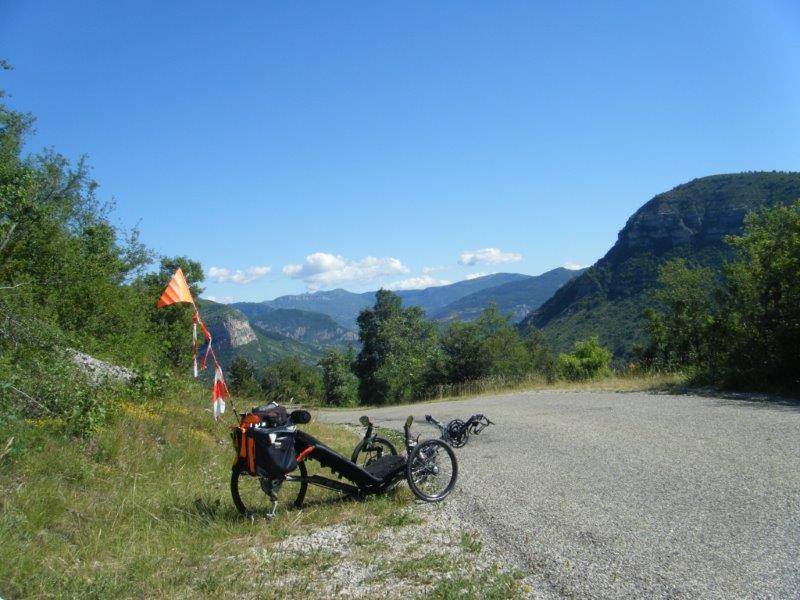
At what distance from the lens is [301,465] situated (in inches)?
236

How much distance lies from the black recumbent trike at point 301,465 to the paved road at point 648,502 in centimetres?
43

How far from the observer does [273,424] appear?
5555 mm

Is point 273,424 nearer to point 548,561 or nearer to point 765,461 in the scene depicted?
point 548,561

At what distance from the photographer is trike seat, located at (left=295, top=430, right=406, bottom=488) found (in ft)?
18.9

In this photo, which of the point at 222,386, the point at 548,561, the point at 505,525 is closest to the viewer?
the point at 548,561

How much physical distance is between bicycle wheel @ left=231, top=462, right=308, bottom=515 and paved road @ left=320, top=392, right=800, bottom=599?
1.65 m

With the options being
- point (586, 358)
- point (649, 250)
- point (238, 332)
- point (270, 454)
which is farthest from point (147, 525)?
point (238, 332)

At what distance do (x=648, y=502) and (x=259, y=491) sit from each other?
421 centimetres

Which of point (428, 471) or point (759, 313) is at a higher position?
point (759, 313)

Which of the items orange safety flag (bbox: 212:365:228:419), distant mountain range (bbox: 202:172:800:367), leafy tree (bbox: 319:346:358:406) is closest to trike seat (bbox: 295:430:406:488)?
orange safety flag (bbox: 212:365:228:419)

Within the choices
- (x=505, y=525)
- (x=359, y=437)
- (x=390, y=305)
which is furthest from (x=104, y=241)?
(x=390, y=305)

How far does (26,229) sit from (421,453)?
40.3 feet

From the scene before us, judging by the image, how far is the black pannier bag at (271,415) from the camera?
5504 millimetres

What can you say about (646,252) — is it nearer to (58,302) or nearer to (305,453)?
(58,302)
